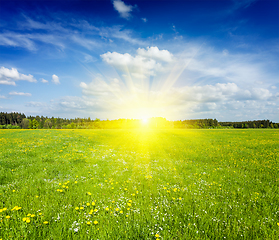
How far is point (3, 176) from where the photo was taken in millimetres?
9688

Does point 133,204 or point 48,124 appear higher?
point 133,204

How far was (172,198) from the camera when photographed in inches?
302

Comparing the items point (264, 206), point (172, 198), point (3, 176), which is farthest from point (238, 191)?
point (3, 176)

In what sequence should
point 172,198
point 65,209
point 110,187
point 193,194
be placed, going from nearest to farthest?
point 65,209
point 172,198
point 193,194
point 110,187

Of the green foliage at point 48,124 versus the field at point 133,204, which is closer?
the field at point 133,204

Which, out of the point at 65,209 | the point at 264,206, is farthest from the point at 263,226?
the point at 65,209

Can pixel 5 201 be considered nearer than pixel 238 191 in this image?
Yes

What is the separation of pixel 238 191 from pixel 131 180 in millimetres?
6929

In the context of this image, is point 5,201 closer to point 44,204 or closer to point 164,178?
point 44,204

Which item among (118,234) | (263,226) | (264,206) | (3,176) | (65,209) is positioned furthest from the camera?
(3,176)

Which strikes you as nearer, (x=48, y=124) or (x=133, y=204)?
(x=133, y=204)

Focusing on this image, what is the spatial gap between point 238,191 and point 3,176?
15.6m

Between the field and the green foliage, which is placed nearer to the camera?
the field

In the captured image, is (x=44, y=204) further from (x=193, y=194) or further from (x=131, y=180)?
(x=193, y=194)
